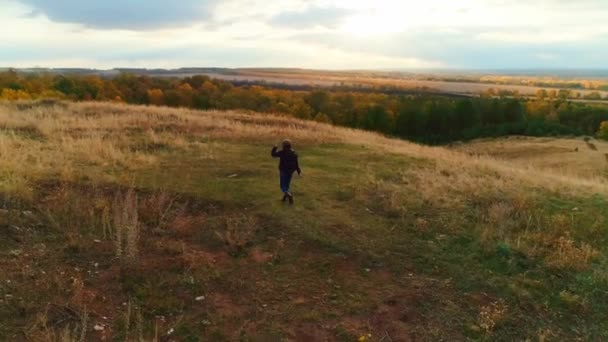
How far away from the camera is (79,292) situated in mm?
6195

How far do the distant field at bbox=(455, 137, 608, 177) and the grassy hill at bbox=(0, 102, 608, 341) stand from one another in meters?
23.5

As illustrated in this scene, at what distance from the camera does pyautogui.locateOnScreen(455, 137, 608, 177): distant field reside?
36.7 m

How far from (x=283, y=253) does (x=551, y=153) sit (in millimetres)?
45955

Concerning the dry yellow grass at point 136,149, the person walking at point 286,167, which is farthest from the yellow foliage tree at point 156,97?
the person walking at point 286,167

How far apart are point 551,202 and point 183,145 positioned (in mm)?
11505

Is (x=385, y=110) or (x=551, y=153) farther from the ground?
(x=385, y=110)

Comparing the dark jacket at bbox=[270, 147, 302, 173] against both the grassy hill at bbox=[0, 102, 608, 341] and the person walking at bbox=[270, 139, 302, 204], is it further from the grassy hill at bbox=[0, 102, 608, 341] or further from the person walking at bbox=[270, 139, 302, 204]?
the grassy hill at bbox=[0, 102, 608, 341]

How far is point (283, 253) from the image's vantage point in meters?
8.22

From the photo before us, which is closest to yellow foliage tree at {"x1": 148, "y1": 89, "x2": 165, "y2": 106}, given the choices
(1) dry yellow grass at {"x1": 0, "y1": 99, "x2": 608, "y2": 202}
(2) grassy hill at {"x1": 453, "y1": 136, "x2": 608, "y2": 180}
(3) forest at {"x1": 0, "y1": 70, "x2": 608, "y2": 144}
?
(3) forest at {"x1": 0, "y1": 70, "x2": 608, "y2": 144}

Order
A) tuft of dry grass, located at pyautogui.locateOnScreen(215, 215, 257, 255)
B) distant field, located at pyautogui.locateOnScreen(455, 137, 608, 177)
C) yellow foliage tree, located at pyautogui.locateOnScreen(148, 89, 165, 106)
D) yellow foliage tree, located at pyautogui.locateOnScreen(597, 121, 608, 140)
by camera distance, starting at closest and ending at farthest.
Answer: tuft of dry grass, located at pyautogui.locateOnScreen(215, 215, 257, 255)
distant field, located at pyautogui.locateOnScreen(455, 137, 608, 177)
yellow foliage tree, located at pyautogui.locateOnScreen(597, 121, 608, 140)
yellow foliage tree, located at pyautogui.locateOnScreen(148, 89, 165, 106)

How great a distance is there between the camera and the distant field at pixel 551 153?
36.7 m

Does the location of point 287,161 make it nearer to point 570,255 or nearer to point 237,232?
point 237,232

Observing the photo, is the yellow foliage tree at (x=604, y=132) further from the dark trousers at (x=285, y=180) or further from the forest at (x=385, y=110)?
the dark trousers at (x=285, y=180)

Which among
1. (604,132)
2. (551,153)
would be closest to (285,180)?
(551,153)
